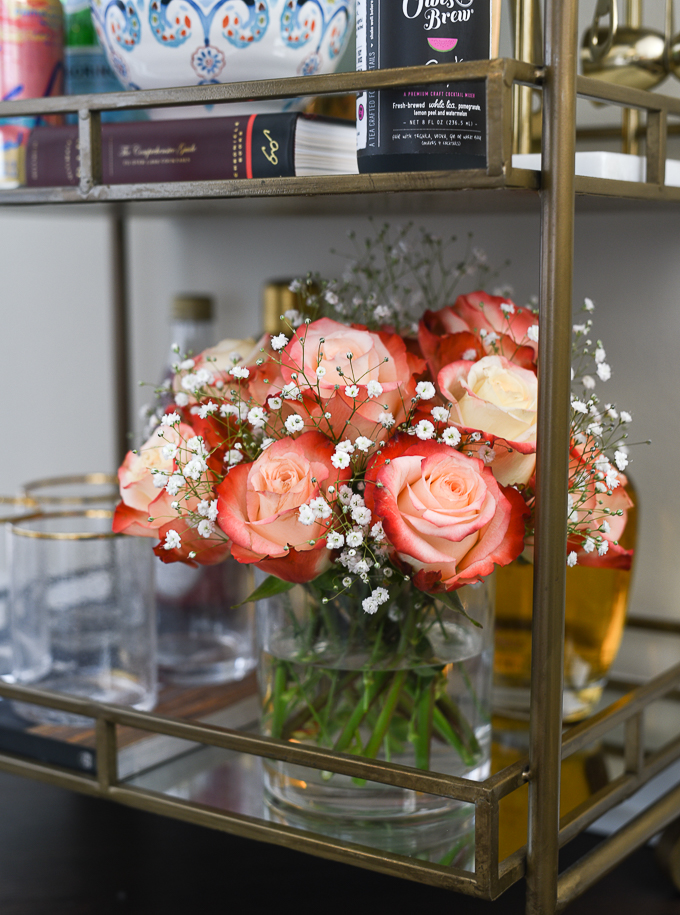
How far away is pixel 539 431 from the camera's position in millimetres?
511

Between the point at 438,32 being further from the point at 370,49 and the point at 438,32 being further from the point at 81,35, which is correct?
the point at 81,35

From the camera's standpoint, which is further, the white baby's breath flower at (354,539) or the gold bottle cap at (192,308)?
the gold bottle cap at (192,308)

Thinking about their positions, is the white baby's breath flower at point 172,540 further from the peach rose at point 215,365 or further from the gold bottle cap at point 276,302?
the gold bottle cap at point 276,302

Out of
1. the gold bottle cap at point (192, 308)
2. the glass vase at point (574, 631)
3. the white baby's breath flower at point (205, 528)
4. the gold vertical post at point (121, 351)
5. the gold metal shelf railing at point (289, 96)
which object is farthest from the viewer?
the gold vertical post at point (121, 351)

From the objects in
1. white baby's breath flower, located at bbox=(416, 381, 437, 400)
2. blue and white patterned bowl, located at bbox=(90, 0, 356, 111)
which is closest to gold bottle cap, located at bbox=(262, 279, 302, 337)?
blue and white patterned bowl, located at bbox=(90, 0, 356, 111)

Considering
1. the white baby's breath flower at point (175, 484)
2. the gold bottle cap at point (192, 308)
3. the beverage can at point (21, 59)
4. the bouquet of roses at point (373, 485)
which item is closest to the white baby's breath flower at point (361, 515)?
the bouquet of roses at point (373, 485)

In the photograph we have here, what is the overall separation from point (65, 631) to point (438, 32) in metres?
0.51

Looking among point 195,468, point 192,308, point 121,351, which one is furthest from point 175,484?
point 121,351

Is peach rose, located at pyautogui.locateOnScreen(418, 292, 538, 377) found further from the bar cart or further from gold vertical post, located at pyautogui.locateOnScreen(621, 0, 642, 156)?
gold vertical post, located at pyautogui.locateOnScreen(621, 0, 642, 156)

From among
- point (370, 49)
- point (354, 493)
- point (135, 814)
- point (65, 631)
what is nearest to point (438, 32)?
point (370, 49)

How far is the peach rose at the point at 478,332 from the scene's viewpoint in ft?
2.08

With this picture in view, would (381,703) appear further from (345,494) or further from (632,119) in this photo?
(632,119)

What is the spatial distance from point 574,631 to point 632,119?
1.28 feet

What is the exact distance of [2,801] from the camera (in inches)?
33.9
